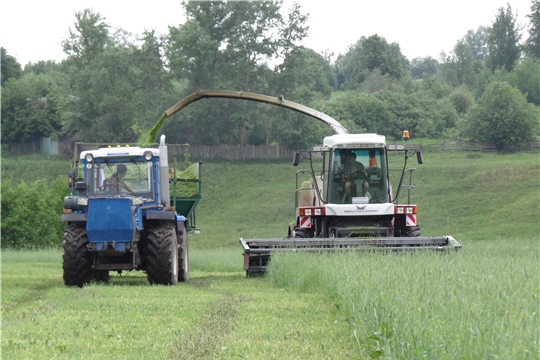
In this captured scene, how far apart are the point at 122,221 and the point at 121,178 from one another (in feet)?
7.35

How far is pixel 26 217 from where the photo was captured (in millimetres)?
43688

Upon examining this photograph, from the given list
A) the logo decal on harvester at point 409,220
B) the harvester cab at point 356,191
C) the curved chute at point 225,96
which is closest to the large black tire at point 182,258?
the harvester cab at point 356,191

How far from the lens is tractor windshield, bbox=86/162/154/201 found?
1866 centimetres

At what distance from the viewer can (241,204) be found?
63.1 meters

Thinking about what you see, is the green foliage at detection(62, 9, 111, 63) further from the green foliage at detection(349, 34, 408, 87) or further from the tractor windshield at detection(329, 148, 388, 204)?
the tractor windshield at detection(329, 148, 388, 204)

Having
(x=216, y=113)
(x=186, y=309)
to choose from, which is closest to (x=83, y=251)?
(x=186, y=309)

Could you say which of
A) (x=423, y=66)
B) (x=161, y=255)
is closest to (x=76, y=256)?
(x=161, y=255)

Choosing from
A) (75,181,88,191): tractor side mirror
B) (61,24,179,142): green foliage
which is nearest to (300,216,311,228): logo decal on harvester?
(75,181,88,191): tractor side mirror

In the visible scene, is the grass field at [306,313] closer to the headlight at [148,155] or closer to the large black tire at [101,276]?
the large black tire at [101,276]

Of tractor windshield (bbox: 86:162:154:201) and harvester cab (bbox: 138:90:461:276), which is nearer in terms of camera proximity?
tractor windshield (bbox: 86:162:154:201)

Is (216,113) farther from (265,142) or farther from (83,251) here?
(83,251)

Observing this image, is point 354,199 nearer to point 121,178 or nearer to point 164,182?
point 164,182

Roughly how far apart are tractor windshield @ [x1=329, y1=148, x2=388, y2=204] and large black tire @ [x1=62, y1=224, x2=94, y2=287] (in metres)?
6.26

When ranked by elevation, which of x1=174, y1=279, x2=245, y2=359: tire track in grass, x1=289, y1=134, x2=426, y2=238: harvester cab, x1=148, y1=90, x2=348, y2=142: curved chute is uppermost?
x1=148, y1=90, x2=348, y2=142: curved chute
